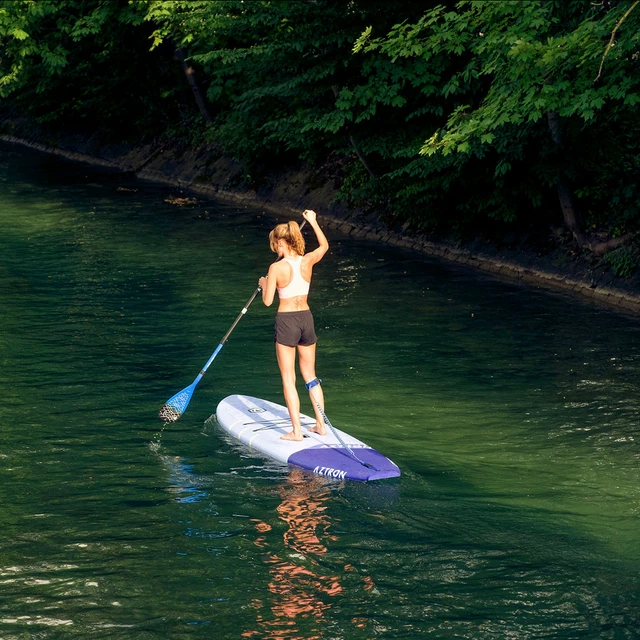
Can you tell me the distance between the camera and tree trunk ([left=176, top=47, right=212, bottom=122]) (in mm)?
35812

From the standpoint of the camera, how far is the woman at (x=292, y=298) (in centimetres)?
1154

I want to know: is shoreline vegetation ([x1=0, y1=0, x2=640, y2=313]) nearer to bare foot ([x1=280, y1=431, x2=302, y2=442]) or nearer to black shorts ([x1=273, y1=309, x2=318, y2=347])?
black shorts ([x1=273, y1=309, x2=318, y2=347])

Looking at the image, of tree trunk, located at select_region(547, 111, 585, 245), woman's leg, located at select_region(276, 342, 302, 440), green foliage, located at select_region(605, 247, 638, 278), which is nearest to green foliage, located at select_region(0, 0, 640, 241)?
tree trunk, located at select_region(547, 111, 585, 245)

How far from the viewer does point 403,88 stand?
24406 millimetres

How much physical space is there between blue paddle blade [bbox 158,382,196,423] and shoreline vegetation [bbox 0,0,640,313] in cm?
649

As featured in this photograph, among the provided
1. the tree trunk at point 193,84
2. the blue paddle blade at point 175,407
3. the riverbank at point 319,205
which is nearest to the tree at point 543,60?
the riverbank at point 319,205

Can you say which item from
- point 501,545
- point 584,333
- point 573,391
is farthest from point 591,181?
point 501,545

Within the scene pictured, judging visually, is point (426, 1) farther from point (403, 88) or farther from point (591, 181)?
point (591, 181)

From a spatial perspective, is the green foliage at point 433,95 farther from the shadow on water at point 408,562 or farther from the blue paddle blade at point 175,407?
the shadow on water at point 408,562

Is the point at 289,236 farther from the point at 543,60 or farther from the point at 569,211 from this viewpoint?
the point at 569,211

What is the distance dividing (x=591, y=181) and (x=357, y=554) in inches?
540

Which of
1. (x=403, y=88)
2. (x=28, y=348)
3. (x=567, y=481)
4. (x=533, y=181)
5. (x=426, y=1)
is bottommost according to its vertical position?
(x=567, y=481)

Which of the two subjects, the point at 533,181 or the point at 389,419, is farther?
the point at 533,181

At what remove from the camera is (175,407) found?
498 inches
